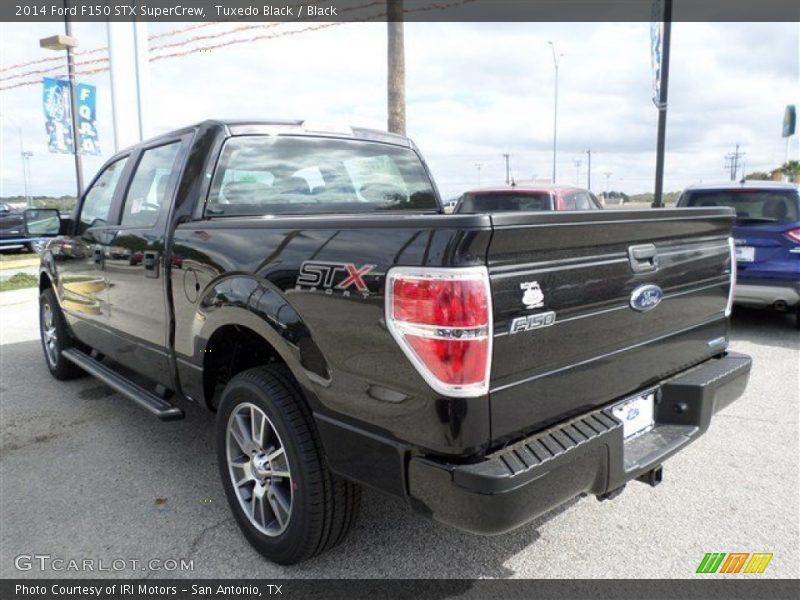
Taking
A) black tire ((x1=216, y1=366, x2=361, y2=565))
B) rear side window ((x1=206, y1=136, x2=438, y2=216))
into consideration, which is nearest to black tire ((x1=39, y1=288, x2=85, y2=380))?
rear side window ((x1=206, y1=136, x2=438, y2=216))

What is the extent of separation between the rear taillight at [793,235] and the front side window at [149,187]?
6184mm

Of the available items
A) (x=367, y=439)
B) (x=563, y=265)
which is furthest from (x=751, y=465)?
(x=367, y=439)

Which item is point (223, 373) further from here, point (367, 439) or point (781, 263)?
point (781, 263)

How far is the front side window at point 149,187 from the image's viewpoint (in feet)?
11.6

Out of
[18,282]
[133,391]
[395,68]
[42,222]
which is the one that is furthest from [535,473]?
[18,282]

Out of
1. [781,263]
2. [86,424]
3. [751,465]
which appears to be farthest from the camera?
[781,263]

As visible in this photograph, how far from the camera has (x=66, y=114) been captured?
64.2 feet

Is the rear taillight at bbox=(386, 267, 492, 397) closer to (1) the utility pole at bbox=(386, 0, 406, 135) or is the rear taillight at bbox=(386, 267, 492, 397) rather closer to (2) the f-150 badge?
(2) the f-150 badge

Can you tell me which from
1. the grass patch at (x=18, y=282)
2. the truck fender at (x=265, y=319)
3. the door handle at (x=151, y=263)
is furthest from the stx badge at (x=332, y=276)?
the grass patch at (x=18, y=282)

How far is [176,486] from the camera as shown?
3396 millimetres

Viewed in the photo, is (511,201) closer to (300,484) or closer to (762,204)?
(762,204)

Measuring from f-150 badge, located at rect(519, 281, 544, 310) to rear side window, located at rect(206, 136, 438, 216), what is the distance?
188cm

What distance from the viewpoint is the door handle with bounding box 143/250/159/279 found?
336 cm

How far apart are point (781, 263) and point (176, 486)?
6.34 meters
